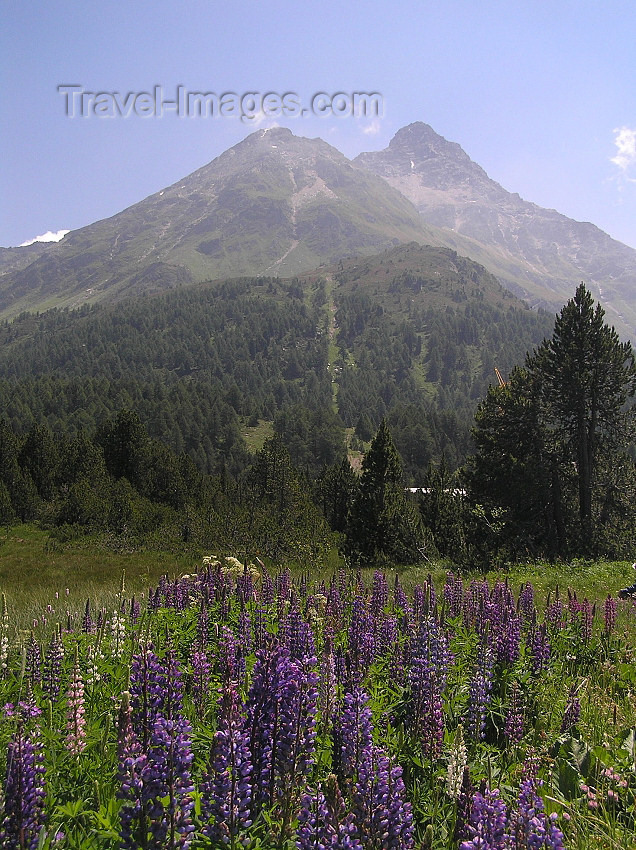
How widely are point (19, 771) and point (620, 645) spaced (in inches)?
342

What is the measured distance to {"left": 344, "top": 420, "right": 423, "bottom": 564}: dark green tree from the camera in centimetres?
4034

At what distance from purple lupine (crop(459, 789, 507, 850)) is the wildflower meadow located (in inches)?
0.5

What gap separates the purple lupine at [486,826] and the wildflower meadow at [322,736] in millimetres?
14

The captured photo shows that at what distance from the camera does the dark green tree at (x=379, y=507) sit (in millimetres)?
40344

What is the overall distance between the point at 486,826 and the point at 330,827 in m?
0.74

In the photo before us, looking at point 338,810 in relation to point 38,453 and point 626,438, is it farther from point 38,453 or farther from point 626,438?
point 38,453

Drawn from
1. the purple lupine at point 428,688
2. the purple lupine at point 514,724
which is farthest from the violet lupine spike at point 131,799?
the purple lupine at point 514,724

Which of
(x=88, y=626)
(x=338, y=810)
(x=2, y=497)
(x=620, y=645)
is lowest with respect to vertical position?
(x=2, y=497)

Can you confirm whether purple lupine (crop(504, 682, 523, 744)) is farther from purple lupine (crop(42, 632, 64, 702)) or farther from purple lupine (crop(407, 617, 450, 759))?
purple lupine (crop(42, 632, 64, 702))

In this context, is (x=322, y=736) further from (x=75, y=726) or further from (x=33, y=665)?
(x=33, y=665)

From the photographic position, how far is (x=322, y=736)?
429 cm

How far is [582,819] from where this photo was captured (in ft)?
12.7

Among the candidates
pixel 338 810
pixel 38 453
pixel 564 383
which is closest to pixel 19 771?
pixel 338 810

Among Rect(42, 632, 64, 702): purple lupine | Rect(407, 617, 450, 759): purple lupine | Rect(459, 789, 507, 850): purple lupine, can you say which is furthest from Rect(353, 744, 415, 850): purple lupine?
Rect(42, 632, 64, 702): purple lupine
